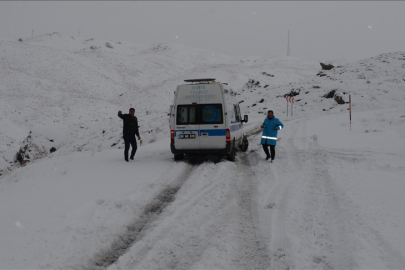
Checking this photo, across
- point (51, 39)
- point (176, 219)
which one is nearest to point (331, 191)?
point (176, 219)

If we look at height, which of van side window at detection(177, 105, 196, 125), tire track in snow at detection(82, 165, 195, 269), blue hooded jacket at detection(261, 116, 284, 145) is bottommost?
tire track in snow at detection(82, 165, 195, 269)

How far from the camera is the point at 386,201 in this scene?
5910mm

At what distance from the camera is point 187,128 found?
35.2ft

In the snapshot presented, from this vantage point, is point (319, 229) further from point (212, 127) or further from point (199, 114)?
point (199, 114)

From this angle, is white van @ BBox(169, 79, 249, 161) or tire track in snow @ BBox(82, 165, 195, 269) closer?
tire track in snow @ BBox(82, 165, 195, 269)

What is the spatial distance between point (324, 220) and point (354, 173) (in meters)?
3.52

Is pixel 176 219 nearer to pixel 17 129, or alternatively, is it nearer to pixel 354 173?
pixel 354 173

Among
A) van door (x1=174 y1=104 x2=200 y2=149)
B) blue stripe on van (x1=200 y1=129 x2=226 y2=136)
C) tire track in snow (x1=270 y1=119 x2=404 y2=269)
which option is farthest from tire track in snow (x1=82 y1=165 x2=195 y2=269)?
blue stripe on van (x1=200 y1=129 x2=226 y2=136)

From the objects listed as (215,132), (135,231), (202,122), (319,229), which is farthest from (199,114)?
(319,229)

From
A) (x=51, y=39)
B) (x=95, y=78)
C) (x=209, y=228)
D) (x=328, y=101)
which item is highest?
(x=51, y=39)

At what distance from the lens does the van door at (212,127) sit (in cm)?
1057

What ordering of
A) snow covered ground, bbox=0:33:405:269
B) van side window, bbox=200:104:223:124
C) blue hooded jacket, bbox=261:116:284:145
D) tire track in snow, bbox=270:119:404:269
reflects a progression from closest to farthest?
tire track in snow, bbox=270:119:404:269
snow covered ground, bbox=0:33:405:269
blue hooded jacket, bbox=261:116:284:145
van side window, bbox=200:104:223:124

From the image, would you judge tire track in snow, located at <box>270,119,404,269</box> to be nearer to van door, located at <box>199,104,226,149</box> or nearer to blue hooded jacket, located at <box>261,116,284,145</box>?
blue hooded jacket, located at <box>261,116,284,145</box>

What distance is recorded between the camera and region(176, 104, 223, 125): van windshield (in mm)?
10688
